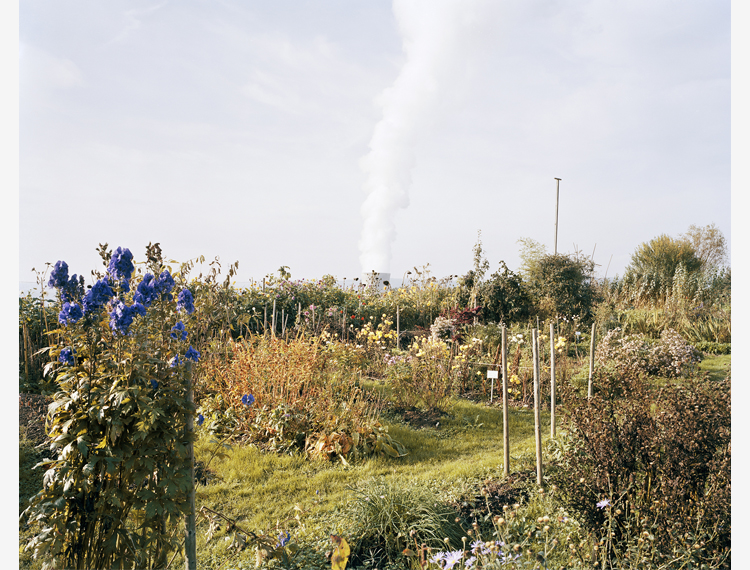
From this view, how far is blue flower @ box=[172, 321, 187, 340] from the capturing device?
196 centimetres

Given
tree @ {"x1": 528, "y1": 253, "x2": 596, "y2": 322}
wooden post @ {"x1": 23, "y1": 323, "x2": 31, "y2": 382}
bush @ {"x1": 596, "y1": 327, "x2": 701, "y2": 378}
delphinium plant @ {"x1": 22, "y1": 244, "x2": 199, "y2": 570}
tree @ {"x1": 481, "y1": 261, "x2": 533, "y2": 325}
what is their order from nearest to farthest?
delphinium plant @ {"x1": 22, "y1": 244, "x2": 199, "y2": 570} < wooden post @ {"x1": 23, "y1": 323, "x2": 31, "y2": 382} < bush @ {"x1": 596, "y1": 327, "x2": 701, "y2": 378} < tree @ {"x1": 481, "y1": 261, "x2": 533, "y2": 325} < tree @ {"x1": 528, "y1": 253, "x2": 596, "y2": 322}

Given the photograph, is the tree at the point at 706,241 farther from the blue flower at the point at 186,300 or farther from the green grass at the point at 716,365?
the blue flower at the point at 186,300

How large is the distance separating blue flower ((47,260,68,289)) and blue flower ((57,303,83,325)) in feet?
0.91

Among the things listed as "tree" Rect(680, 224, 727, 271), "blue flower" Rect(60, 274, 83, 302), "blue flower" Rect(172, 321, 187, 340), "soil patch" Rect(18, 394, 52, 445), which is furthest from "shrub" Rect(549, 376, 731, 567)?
"tree" Rect(680, 224, 727, 271)

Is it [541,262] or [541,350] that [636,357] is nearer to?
[541,350]

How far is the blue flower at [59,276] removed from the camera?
1984mm

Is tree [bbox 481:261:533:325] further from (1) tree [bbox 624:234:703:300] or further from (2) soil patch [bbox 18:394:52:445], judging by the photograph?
(2) soil patch [bbox 18:394:52:445]

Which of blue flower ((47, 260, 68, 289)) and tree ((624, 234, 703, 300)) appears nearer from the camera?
blue flower ((47, 260, 68, 289))

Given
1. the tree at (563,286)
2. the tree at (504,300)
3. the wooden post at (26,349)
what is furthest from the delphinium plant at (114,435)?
the tree at (563,286)

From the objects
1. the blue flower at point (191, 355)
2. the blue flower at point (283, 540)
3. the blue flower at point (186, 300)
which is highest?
the blue flower at point (186, 300)

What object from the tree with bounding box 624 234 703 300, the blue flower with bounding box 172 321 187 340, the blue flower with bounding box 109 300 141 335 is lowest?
the blue flower with bounding box 172 321 187 340

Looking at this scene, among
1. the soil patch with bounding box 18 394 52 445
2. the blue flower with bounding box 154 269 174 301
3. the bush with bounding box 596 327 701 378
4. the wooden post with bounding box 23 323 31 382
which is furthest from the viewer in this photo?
the bush with bounding box 596 327 701 378

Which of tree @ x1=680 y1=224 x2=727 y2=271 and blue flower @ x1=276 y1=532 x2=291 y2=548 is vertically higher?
tree @ x1=680 y1=224 x2=727 y2=271
